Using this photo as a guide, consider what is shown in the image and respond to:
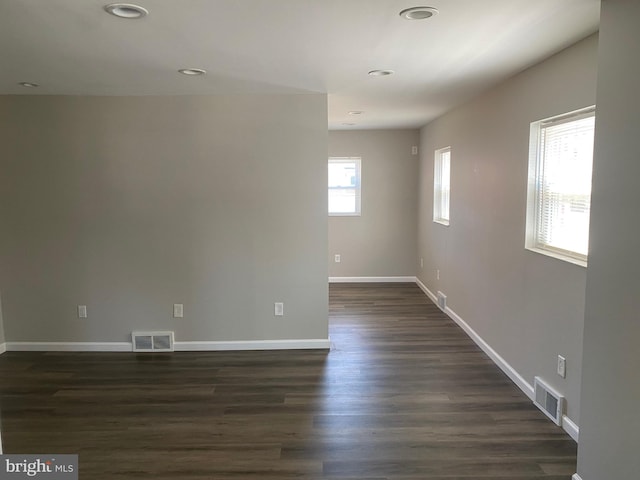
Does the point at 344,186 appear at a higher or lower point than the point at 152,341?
higher

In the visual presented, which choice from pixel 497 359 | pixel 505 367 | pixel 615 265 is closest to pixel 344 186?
pixel 497 359

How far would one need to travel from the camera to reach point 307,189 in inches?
163

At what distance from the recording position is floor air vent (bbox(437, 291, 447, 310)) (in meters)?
5.51

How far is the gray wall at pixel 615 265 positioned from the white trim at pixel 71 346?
12.6ft

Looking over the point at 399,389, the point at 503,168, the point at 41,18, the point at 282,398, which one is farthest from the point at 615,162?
the point at 41,18

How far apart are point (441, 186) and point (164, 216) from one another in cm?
364

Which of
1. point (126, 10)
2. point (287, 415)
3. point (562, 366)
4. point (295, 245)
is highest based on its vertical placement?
point (126, 10)

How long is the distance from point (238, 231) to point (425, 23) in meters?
2.53

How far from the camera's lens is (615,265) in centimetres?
192

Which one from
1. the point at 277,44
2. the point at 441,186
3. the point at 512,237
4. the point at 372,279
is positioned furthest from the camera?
the point at 372,279

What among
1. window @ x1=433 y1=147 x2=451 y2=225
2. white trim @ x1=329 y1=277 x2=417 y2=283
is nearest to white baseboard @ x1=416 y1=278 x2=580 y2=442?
window @ x1=433 y1=147 x2=451 y2=225

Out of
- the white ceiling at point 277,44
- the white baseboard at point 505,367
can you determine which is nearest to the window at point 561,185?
the white ceiling at point 277,44

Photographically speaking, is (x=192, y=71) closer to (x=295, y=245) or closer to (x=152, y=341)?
(x=295, y=245)

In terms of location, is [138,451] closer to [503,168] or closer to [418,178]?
[503,168]
